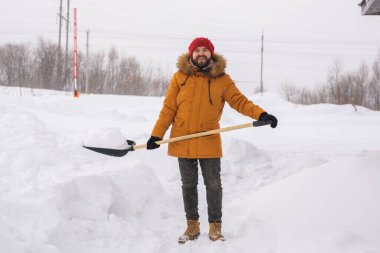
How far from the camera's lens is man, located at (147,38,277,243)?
9.70 ft

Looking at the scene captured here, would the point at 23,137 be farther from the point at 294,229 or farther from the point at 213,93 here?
the point at 294,229

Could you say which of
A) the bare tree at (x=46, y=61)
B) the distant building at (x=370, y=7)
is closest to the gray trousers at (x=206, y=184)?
the distant building at (x=370, y=7)

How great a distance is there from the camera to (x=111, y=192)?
3.46m

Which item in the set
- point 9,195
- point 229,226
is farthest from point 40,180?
point 229,226

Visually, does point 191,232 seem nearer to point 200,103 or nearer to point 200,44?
point 200,103

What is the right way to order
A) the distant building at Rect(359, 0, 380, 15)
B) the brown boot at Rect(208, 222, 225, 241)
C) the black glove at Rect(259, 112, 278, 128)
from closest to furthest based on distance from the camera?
the black glove at Rect(259, 112, 278, 128) → the brown boot at Rect(208, 222, 225, 241) → the distant building at Rect(359, 0, 380, 15)

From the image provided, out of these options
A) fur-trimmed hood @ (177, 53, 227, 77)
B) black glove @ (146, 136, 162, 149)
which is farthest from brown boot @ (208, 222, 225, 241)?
fur-trimmed hood @ (177, 53, 227, 77)

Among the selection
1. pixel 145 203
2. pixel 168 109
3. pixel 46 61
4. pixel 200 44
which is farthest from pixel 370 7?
pixel 46 61

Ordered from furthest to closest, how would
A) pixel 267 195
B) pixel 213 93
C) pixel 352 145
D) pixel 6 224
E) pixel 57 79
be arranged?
pixel 57 79
pixel 352 145
pixel 267 195
pixel 213 93
pixel 6 224

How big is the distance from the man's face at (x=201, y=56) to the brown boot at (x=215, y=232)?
1203 millimetres

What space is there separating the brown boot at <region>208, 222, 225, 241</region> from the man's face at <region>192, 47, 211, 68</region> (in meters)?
1.20

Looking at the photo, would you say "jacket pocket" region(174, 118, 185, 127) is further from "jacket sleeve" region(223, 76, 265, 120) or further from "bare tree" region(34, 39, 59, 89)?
"bare tree" region(34, 39, 59, 89)

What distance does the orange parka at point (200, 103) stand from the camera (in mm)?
2955

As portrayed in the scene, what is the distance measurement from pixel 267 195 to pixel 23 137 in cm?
270
